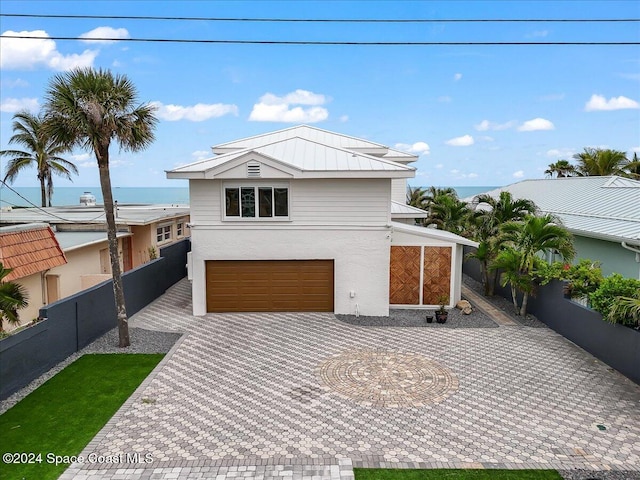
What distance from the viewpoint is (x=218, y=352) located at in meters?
11.6

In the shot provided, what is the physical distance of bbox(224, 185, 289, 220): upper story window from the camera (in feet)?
48.9

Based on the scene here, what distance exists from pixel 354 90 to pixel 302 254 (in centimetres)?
1741

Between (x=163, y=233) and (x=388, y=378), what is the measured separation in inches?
701

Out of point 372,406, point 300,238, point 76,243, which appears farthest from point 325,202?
point 76,243

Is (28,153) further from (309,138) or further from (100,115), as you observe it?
(100,115)

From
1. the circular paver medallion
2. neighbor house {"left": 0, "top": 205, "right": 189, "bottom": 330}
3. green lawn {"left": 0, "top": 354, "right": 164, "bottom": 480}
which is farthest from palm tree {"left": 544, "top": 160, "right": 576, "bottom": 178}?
green lawn {"left": 0, "top": 354, "right": 164, "bottom": 480}

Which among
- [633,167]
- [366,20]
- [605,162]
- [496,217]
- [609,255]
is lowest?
[609,255]

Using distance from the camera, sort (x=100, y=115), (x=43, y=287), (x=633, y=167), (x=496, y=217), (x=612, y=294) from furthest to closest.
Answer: (x=633, y=167) → (x=496, y=217) → (x=43, y=287) → (x=612, y=294) → (x=100, y=115)

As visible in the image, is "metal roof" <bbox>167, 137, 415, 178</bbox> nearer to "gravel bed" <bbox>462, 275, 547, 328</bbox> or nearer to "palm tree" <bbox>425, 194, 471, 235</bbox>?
"gravel bed" <bbox>462, 275, 547, 328</bbox>

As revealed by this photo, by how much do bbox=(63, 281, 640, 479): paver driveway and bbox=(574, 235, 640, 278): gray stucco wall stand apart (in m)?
3.54

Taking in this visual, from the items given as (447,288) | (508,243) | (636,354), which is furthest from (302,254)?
(636,354)

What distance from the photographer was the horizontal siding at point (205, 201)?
14805 mm

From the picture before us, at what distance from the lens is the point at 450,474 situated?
6.50 meters

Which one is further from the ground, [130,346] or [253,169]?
[253,169]
